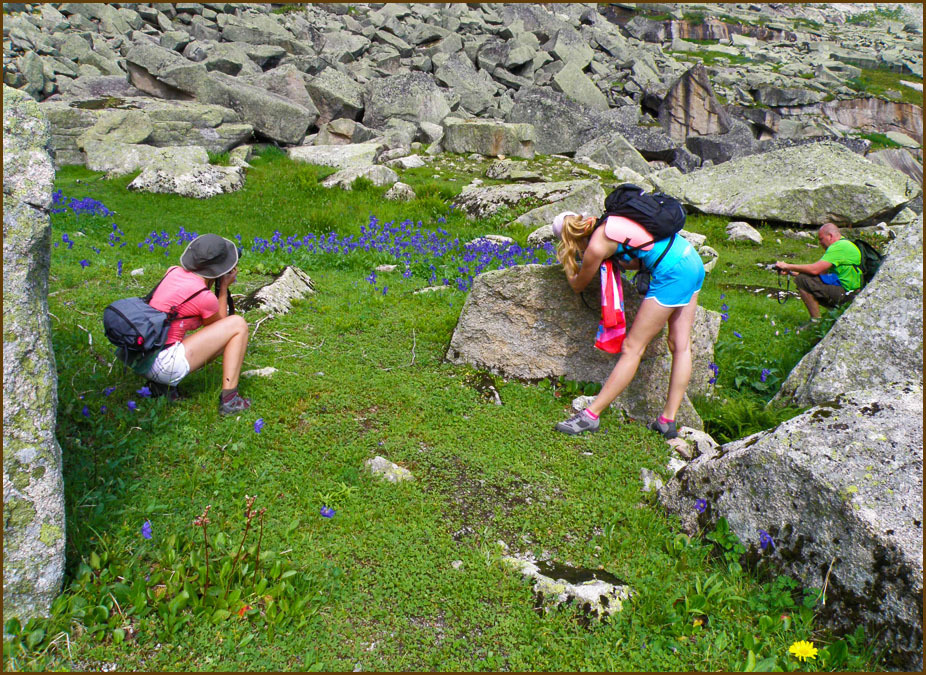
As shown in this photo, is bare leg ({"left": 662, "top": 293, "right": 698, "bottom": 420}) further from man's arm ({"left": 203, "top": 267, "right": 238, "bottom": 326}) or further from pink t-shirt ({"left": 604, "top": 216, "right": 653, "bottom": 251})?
man's arm ({"left": 203, "top": 267, "right": 238, "bottom": 326})

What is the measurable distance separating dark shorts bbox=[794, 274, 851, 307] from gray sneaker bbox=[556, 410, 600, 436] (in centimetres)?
547

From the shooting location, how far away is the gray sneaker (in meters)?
5.65

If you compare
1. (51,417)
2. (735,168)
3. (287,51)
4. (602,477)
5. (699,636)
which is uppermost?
(51,417)

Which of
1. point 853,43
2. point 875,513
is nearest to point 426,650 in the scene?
point 875,513

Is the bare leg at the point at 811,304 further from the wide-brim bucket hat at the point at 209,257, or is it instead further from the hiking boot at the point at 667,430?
the wide-brim bucket hat at the point at 209,257

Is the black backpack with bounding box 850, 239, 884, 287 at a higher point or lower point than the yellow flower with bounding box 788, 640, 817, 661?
lower

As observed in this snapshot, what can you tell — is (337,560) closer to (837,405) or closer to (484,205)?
(837,405)

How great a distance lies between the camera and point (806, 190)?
16109 mm

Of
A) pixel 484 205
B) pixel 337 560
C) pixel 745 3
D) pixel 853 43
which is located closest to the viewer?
pixel 337 560

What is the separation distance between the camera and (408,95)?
2445 centimetres

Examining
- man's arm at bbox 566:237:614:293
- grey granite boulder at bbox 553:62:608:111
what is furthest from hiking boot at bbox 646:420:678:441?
grey granite boulder at bbox 553:62:608:111

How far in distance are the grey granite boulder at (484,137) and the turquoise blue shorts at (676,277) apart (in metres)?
16.2

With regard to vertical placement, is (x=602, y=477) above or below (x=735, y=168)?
above

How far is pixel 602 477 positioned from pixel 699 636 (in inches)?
64.4
